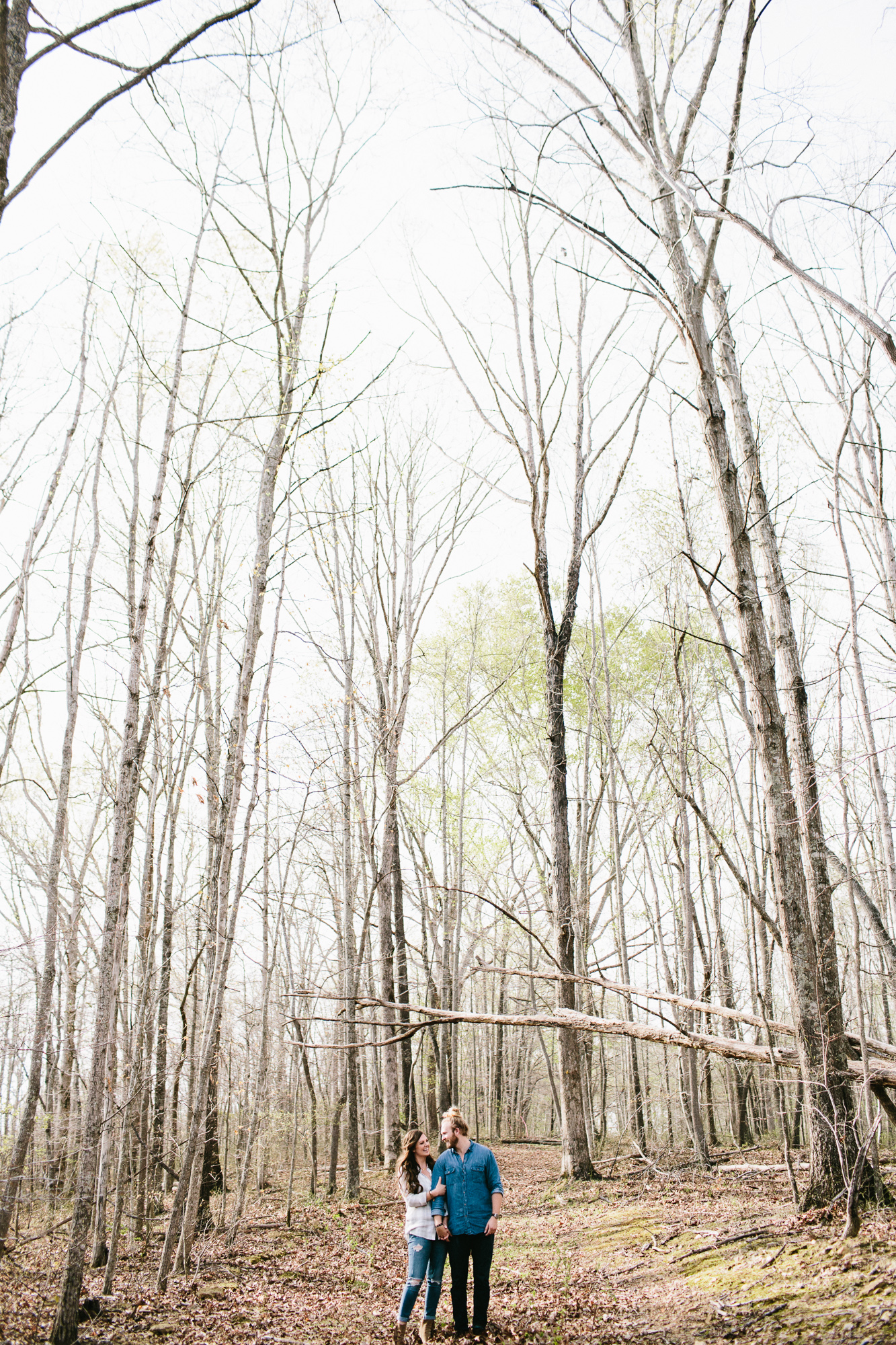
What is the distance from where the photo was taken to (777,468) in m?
11.8

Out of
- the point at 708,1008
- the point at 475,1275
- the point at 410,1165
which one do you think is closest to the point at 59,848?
the point at 410,1165

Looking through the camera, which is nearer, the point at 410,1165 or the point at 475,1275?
the point at 475,1275

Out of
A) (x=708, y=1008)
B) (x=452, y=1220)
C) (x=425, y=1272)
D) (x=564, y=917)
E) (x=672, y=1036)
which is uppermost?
(x=564, y=917)

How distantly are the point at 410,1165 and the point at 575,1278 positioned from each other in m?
1.60

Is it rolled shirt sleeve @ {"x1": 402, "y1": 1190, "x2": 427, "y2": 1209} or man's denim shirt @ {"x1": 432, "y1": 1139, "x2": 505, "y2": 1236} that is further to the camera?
rolled shirt sleeve @ {"x1": 402, "y1": 1190, "x2": 427, "y2": 1209}

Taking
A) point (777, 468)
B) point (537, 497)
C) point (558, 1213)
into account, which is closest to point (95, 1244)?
point (558, 1213)

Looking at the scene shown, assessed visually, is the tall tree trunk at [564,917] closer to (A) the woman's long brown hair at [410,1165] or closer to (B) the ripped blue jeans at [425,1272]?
(A) the woman's long brown hair at [410,1165]

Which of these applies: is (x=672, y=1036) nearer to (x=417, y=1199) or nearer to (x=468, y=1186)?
(x=468, y=1186)

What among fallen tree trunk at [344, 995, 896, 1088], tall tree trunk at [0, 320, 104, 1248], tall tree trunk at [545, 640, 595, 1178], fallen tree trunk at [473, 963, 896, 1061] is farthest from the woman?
tall tree trunk at [0, 320, 104, 1248]

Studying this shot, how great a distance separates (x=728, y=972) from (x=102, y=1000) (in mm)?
15136

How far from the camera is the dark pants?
415 centimetres

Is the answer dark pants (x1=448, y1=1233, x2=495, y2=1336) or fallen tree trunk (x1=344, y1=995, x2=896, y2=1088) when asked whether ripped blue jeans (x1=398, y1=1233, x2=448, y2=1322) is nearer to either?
dark pants (x1=448, y1=1233, x2=495, y2=1336)

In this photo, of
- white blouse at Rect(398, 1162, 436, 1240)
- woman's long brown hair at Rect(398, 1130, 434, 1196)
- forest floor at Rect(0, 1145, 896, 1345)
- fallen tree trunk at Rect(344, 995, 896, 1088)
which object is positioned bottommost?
forest floor at Rect(0, 1145, 896, 1345)

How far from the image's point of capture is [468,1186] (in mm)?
4383
